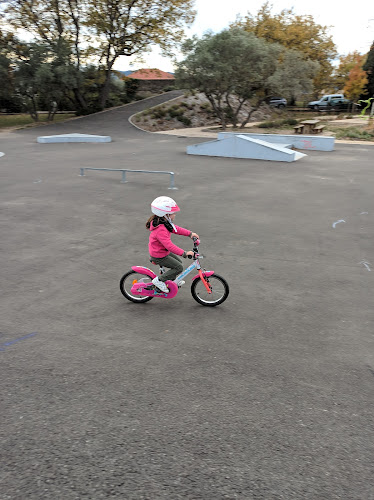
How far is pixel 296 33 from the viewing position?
47000mm

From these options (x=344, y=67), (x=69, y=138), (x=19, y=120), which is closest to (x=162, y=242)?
(x=69, y=138)

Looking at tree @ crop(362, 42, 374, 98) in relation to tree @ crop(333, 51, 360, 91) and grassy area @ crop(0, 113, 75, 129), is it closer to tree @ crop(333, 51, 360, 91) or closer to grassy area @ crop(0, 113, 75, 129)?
tree @ crop(333, 51, 360, 91)

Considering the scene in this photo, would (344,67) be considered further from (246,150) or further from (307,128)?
(246,150)

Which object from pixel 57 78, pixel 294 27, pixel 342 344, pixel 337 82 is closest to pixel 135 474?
pixel 342 344

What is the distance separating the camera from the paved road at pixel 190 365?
3059mm

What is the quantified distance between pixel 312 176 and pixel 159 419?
13858 mm

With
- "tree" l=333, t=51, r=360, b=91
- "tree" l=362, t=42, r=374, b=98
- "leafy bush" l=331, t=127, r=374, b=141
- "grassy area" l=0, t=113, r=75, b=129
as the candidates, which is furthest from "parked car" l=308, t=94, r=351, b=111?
"grassy area" l=0, t=113, r=75, b=129

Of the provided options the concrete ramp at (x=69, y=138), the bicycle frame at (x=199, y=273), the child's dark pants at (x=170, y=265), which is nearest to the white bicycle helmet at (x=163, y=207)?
the child's dark pants at (x=170, y=265)

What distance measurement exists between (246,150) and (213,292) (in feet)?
51.6

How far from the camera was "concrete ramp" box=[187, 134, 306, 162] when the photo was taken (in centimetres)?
1925

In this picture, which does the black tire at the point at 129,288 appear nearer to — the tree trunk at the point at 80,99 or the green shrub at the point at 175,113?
the green shrub at the point at 175,113

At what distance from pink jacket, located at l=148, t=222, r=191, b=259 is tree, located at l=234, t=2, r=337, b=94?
49.4 m

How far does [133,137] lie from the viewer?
99.6ft

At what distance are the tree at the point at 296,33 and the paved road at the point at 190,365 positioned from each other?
45281 millimetres
